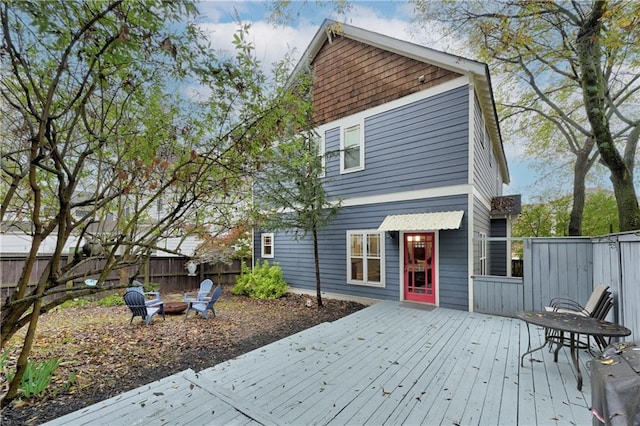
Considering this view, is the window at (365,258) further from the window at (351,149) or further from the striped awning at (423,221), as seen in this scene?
the window at (351,149)

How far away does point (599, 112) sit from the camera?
5684 mm

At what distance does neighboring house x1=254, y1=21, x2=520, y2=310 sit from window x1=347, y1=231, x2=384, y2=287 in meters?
0.03

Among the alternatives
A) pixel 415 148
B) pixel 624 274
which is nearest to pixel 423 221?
pixel 415 148

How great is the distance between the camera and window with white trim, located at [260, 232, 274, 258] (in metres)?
11.2

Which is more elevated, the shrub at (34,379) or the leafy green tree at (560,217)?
the leafy green tree at (560,217)

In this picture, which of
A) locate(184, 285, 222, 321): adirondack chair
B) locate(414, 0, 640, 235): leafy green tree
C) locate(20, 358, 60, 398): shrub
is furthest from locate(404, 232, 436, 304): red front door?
locate(20, 358, 60, 398): shrub

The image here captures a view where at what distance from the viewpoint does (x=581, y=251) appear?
584cm

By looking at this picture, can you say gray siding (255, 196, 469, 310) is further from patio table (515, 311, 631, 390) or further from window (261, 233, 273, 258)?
patio table (515, 311, 631, 390)

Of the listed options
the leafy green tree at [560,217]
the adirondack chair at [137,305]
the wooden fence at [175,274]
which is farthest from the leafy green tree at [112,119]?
the leafy green tree at [560,217]

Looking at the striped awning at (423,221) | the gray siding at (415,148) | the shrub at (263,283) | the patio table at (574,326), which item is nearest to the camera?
the patio table at (574,326)

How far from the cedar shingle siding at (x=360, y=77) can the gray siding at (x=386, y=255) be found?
3.17 meters

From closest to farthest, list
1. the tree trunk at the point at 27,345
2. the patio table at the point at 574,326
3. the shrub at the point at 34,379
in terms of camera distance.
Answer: the tree trunk at the point at 27,345, the patio table at the point at 574,326, the shrub at the point at 34,379

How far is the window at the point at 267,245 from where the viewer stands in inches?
440

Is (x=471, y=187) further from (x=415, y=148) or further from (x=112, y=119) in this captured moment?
(x=112, y=119)
